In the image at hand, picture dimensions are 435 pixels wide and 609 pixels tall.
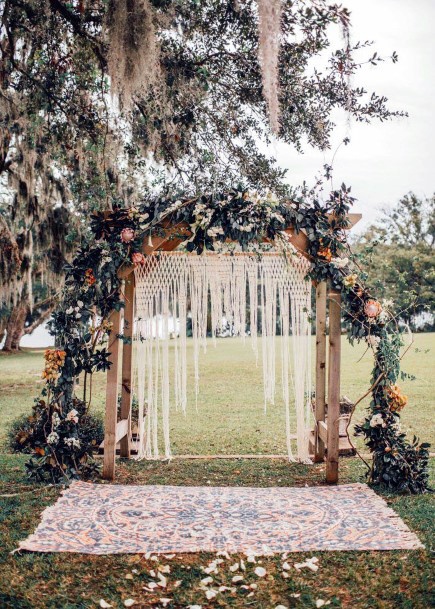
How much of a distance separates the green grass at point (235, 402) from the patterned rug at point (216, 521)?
1.23 meters

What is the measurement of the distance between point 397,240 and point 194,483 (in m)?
22.6

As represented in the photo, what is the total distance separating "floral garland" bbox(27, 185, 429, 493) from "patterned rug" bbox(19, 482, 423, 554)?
1.07 feet

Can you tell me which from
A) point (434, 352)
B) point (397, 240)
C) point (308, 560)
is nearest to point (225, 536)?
point (308, 560)

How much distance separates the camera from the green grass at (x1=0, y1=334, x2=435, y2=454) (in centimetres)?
672

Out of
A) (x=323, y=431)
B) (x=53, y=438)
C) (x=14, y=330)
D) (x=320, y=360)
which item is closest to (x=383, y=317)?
(x=320, y=360)

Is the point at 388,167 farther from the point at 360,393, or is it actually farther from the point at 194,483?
the point at 194,483

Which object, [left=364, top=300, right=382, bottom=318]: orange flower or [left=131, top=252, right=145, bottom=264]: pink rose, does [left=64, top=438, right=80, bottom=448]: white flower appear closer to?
[left=131, top=252, right=145, bottom=264]: pink rose

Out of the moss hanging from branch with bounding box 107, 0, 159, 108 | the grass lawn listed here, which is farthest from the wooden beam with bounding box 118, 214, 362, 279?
the grass lawn

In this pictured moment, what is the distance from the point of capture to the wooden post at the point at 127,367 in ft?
Result: 17.3

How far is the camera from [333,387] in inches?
181

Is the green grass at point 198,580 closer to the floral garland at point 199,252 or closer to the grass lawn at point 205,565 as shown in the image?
the grass lawn at point 205,565

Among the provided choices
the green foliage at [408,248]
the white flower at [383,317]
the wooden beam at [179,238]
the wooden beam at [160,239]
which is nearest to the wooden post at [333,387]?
the white flower at [383,317]

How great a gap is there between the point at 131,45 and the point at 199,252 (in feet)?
4.96

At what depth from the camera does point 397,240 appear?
84.0 feet
